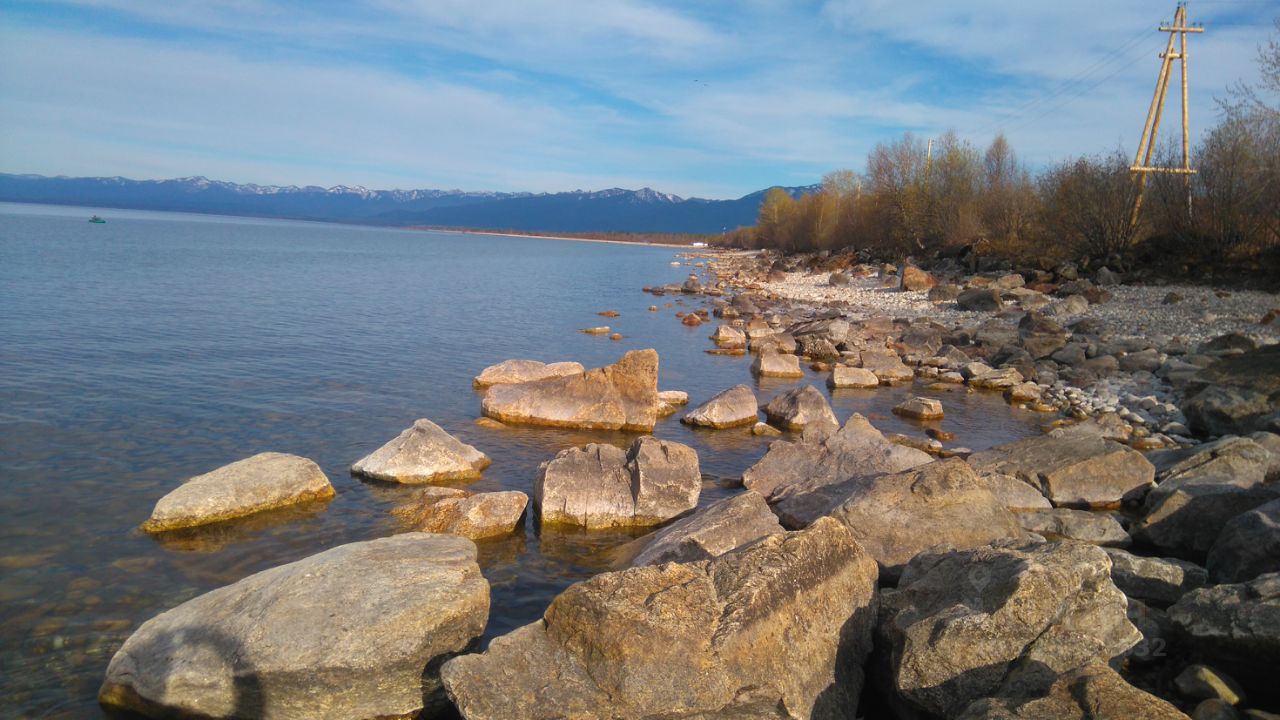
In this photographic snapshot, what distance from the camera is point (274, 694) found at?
6195 millimetres

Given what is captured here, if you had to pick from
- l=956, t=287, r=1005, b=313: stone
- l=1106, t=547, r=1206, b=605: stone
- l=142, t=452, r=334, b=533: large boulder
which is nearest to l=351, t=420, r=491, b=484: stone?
l=142, t=452, r=334, b=533: large boulder

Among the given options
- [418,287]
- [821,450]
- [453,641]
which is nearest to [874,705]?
[453,641]

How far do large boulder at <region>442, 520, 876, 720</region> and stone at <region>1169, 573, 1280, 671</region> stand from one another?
8.36 feet

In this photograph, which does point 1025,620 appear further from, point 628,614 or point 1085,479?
point 1085,479

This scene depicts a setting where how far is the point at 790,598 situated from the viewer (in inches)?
236

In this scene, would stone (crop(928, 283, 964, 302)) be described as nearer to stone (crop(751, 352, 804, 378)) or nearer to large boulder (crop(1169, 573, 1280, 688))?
stone (crop(751, 352, 804, 378))

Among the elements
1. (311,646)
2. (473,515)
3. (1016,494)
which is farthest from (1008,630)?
(473,515)

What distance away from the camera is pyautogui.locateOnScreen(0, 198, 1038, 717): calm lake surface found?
859cm

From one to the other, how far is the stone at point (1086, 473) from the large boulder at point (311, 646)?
929 centimetres

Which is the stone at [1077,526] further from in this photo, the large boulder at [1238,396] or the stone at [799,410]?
the large boulder at [1238,396]

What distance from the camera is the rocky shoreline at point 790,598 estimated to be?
5316 mm

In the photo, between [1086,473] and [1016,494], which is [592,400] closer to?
[1016,494]

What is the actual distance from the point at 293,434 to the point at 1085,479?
48.1 ft

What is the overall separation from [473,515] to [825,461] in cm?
576
